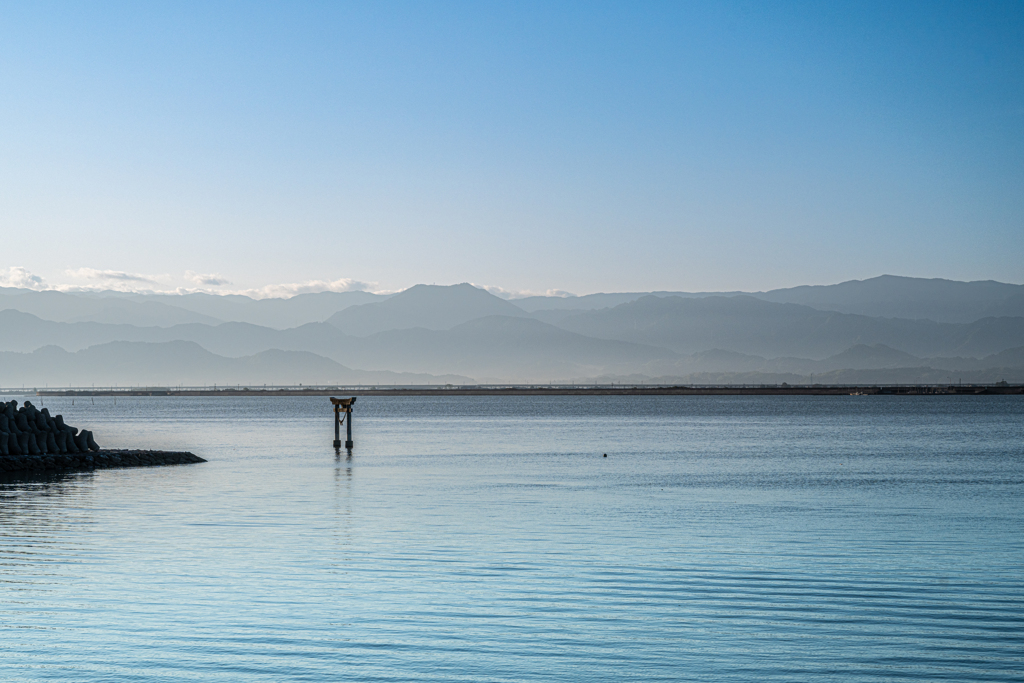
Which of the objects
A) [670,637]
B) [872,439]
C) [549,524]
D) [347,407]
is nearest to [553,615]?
[670,637]

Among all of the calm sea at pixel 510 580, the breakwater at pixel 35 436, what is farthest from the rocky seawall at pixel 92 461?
the calm sea at pixel 510 580

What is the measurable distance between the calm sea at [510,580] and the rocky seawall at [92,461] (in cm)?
511

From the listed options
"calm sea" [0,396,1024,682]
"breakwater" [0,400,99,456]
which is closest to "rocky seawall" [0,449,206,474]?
"breakwater" [0,400,99,456]

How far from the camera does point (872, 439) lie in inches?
2576

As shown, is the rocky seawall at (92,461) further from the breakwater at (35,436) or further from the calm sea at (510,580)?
the calm sea at (510,580)

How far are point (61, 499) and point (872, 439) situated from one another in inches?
2094

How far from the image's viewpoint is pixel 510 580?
1526 cm

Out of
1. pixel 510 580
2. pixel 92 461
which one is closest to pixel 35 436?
pixel 92 461

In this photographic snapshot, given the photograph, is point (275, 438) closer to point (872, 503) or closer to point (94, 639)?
point (872, 503)

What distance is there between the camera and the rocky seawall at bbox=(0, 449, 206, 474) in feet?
125

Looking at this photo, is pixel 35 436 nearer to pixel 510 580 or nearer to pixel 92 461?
pixel 92 461

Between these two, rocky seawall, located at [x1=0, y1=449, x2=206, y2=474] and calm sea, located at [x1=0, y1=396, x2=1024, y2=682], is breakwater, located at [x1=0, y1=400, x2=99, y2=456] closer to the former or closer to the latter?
rocky seawall, located at [x1=0, y1=449, x2=206, y2=474]

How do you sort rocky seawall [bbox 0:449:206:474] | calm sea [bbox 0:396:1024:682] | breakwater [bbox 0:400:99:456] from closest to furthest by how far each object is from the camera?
calm sea [bbox 0:396:1024:682], rocky seawall [bbox 0:449:206:474], breakwater [bbox 0:400:99:456]

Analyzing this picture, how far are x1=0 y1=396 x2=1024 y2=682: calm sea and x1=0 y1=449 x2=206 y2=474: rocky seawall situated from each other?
5.11 meters
